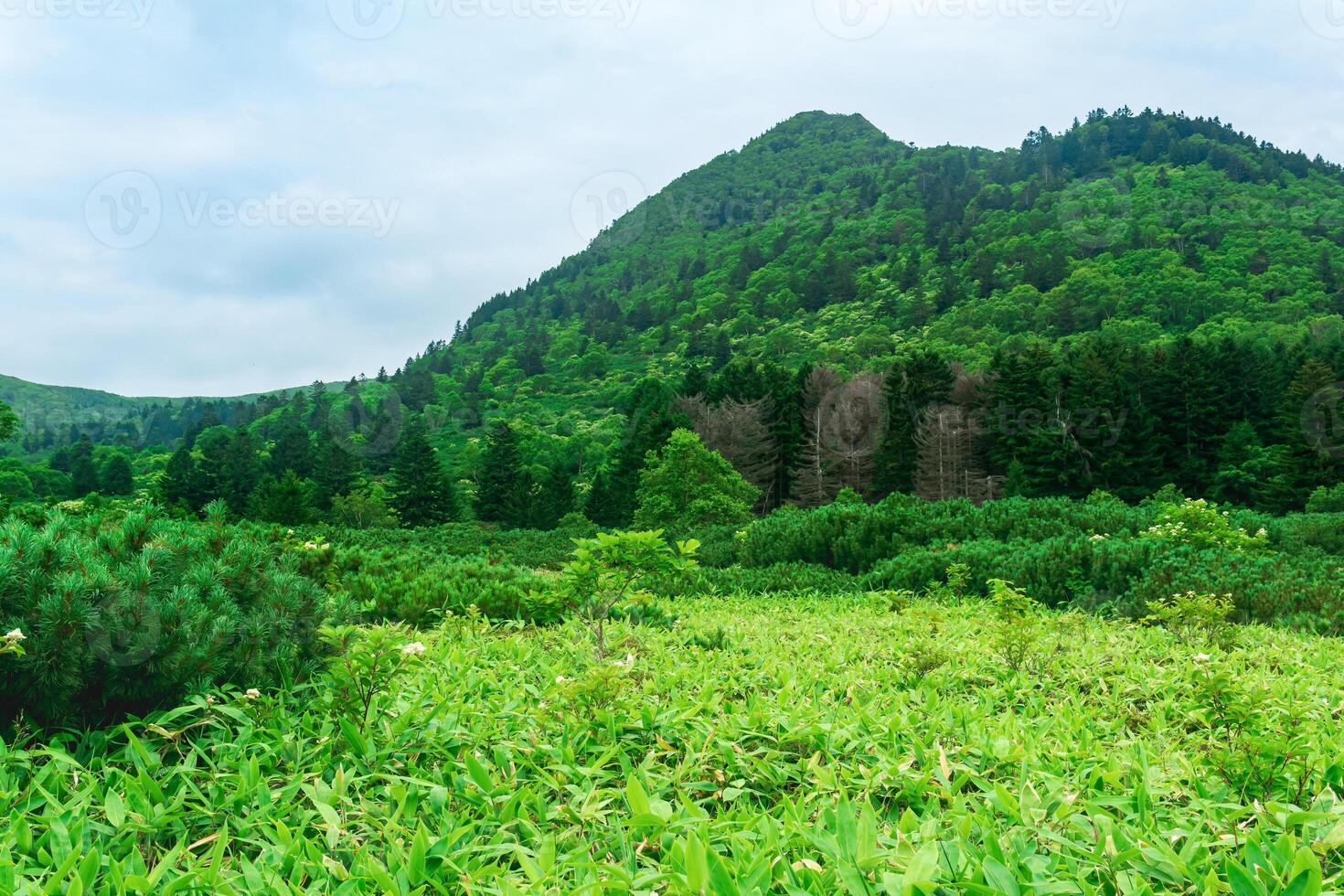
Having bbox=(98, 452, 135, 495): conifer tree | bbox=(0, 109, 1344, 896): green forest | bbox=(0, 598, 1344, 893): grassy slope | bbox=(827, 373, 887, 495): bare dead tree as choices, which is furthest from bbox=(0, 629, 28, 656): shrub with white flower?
bbox=(98, 452, 135, 495): conifer tree

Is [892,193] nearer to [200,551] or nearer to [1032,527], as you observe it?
[1032,527]

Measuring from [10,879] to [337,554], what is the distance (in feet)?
23.2

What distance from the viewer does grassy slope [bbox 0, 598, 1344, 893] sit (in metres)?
1.98

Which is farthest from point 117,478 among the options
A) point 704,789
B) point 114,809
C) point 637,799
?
point 637,799

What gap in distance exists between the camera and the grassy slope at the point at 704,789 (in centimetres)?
198

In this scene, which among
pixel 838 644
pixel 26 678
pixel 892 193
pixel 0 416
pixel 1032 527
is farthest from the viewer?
pixel 892 193

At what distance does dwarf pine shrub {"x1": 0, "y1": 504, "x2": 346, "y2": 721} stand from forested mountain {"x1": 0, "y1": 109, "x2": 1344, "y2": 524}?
34.7m

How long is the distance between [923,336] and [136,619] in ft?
279

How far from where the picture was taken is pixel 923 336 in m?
82.2

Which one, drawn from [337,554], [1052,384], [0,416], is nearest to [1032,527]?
[337,554]

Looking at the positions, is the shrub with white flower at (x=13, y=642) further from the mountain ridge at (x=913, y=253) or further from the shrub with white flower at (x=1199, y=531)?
the mountain ridge at (x=913, y=253)

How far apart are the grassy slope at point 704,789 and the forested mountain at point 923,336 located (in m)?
34.6

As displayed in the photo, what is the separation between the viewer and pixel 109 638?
Answer: 9.83 ft

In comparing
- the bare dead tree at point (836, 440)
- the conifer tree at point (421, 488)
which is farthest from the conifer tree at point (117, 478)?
the bare dead tree at point (836, 440)
